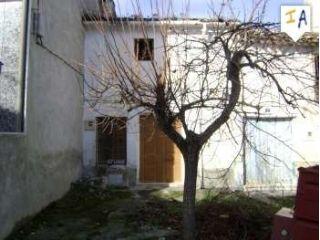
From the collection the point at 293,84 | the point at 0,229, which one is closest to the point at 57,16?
the point at 0,229

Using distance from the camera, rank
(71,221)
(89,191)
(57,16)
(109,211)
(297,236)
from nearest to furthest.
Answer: (297,236)
(71,221)
(109,211)
(57,16)
(89,191)

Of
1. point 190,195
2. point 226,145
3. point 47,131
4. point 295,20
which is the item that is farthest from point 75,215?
point 295,20

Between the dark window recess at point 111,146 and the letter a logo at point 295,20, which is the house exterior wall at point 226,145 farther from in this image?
the letter a logo at point 295,20

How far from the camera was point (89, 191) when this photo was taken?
577 inches

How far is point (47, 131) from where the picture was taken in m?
12.3

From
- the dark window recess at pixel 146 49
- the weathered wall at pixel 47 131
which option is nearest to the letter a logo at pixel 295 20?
the dark window recess at pixel 146 49

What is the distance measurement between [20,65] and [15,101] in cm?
75

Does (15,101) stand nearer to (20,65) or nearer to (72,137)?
(20,65)

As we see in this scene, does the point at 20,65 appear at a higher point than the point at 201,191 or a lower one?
higher

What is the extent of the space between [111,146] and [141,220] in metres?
6.56

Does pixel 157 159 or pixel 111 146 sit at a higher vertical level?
pixel 111 146

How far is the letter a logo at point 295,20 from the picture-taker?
6.27 meters

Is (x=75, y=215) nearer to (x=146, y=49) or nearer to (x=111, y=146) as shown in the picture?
(x=146, y=49)

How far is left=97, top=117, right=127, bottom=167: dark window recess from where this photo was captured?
16703 mm
